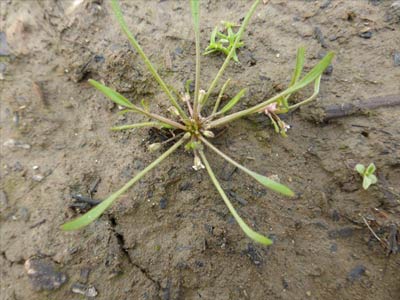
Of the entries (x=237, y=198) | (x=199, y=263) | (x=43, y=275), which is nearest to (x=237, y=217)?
(x=237, y=198)

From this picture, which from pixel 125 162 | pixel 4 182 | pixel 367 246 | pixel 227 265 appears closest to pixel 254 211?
pixel 227 265

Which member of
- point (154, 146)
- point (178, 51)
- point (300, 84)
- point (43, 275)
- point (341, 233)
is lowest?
point (341, 233)

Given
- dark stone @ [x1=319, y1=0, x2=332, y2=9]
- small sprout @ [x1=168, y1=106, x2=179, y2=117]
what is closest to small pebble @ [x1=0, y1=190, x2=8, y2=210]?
small sprout @ [x1=168, y1=106, x2=179, y2=117]

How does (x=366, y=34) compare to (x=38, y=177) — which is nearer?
(x=38, y=177)

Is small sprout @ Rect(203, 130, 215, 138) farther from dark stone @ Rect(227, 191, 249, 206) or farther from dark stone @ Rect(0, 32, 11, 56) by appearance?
dark stone @ Rect(0, 32, 11, 56)

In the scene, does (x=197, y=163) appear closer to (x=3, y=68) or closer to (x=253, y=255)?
(x=253, y=255)

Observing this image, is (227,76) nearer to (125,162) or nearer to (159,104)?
(159,104)
